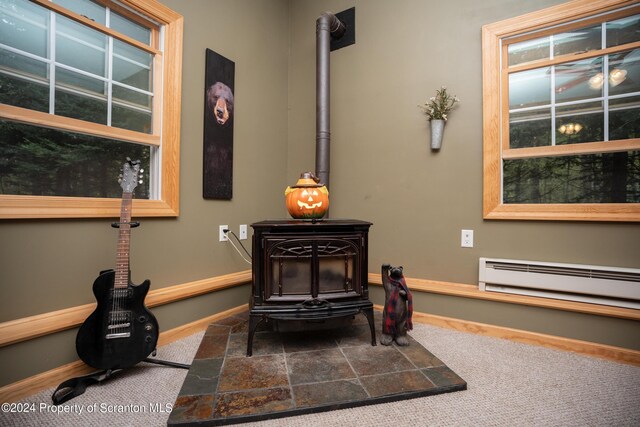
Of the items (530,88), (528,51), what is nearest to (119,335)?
(530,88)

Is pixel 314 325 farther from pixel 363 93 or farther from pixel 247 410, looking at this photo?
pixel 363 93

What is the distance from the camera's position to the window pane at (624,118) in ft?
6.05

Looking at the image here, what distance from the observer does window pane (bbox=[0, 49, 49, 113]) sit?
1.42 metres

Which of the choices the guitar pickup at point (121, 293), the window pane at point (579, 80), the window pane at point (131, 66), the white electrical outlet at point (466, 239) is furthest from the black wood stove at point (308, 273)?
the window pane at point (579, 80)

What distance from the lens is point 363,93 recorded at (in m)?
2.61

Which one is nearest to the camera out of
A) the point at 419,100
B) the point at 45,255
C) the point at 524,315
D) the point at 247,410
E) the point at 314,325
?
the point at 247,410

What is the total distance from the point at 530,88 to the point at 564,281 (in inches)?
52.8

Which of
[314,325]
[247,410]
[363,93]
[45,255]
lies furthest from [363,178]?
[45,255]

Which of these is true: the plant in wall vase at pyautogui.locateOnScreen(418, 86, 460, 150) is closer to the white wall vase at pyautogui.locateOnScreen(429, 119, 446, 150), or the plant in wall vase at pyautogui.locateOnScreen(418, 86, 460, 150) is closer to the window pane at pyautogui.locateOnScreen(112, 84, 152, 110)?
the white wall vase at pyautogui.locateOnScreen(429, 119, 446, 150)

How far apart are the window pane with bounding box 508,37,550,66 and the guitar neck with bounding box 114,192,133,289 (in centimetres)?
269

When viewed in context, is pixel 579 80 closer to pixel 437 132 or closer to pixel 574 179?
pixel 574 179

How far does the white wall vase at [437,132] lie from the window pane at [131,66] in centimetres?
200

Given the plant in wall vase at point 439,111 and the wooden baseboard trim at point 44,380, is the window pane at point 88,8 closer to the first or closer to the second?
the wooden baseboard trim at point 44,380

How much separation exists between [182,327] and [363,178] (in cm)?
180
